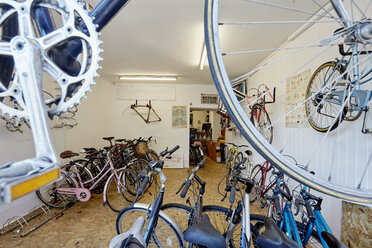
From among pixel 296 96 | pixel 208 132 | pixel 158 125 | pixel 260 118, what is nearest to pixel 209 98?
pixel 158 125

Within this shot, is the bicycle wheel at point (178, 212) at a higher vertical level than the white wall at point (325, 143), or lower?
lower

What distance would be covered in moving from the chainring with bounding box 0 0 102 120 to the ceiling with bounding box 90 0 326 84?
1515mm

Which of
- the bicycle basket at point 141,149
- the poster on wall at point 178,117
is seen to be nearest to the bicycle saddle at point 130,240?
the bicycle basket at point 141,149

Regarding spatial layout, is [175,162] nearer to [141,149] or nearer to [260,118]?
[141,149]

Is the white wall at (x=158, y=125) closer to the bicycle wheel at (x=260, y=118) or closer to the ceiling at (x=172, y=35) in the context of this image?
the ceiling at (x=172, y=35)

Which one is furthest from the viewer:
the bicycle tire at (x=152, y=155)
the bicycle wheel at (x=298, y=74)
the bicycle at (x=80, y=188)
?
the bicycle tire at (x=152, y=155)

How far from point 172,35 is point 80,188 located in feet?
8.92

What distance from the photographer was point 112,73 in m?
4.05

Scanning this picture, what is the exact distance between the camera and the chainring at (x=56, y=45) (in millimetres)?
498

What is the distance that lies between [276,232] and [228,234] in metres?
0.55

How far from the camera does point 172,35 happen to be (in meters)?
2.31

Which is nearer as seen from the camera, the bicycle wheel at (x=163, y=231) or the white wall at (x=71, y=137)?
the bicycle wheel at (x=163, y=231)

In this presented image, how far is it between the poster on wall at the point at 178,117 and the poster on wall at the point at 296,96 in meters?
3.15

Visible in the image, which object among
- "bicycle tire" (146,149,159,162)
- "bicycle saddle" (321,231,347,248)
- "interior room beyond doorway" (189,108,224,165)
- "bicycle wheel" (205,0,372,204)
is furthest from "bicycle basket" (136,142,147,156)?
"bicycle saddle" (321,231,347,248)
